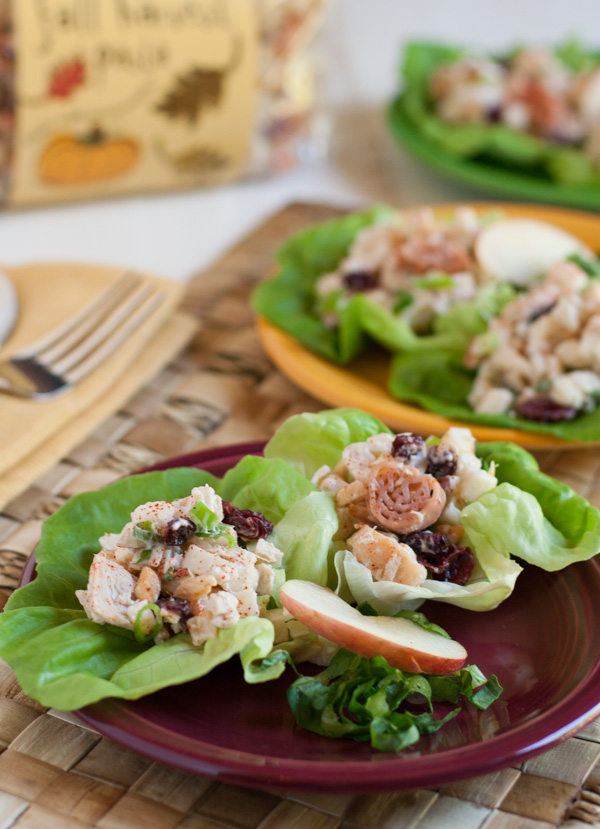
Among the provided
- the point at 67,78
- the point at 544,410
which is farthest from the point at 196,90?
the point at 544,410

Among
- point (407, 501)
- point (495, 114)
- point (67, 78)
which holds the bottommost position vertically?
point (407, 501)

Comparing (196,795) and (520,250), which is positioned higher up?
(520,250)

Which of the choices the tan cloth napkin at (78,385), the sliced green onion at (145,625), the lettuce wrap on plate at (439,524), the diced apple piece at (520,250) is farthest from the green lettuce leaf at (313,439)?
the diced apple piece at (520,250)

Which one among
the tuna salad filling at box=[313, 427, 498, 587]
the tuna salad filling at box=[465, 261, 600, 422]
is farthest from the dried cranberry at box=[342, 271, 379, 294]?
the tuna salad filling at box=[313, 427, 498, 587]

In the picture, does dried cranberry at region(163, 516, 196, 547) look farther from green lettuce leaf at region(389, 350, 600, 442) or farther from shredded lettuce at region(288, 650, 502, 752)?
green lettuce leaf at region(389, 350, 600, 442)

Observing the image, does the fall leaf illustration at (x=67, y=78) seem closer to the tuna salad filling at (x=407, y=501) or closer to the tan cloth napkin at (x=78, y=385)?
the tan cloth napkin at (x=78, y=385)

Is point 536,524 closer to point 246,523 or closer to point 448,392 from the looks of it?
point 246,523

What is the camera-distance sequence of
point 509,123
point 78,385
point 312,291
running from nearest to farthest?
point 78,385
point 312,291
point 509,123
